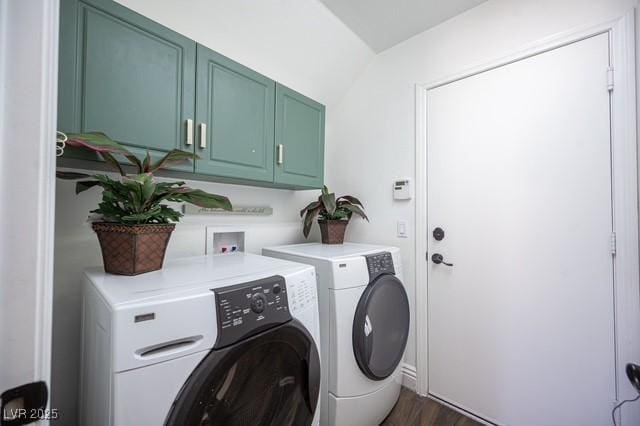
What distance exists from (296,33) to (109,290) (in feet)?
5.93

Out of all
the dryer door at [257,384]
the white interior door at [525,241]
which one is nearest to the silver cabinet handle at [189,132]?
the dryer door at [257,384]

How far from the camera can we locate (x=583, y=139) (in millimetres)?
1260

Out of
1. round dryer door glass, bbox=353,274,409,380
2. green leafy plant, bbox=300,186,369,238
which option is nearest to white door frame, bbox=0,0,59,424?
round dryer door glass, bbox=353,274,409,380

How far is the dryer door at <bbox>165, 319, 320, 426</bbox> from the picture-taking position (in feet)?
2.19

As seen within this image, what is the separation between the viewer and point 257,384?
83 cm

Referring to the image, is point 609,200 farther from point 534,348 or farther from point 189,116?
point 189,116

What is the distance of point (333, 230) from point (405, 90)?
4.00 ft

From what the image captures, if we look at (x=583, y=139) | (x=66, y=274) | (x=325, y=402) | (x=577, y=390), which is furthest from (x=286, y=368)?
(x=583, y=139)

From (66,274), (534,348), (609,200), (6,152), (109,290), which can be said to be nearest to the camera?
(6,152)

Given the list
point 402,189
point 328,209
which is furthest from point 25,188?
point 402,189

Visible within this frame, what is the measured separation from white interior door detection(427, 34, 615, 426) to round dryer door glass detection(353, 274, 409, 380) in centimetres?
39

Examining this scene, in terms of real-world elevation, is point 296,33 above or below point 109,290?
above

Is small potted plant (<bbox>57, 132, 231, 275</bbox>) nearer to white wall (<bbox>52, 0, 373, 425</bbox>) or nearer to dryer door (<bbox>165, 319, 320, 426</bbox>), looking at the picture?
white wall (<bbox>52, 0, 373, 425</bbox>)

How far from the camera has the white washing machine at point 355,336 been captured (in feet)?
4.01
